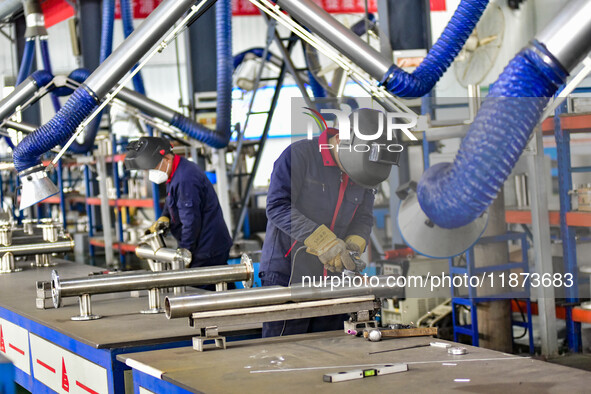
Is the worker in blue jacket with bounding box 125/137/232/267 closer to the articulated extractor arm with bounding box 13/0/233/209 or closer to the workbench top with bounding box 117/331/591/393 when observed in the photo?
the articulated extractor arm with bounding box 13/0/233/209

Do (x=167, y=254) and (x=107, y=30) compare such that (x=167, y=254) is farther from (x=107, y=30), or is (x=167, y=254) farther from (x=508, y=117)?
(x=107, y=30)

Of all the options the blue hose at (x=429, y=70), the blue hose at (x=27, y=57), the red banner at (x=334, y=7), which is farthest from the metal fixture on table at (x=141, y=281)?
the red banner at (x=334, y=7)

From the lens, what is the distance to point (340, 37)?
3.17 meters

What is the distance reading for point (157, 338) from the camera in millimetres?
2602

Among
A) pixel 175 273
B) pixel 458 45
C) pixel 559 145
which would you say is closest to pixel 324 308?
pixel 175 273

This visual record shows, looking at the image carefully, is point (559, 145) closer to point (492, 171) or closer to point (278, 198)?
point (278, 198)

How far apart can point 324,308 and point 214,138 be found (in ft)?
11.9

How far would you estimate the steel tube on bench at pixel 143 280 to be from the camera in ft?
9.97

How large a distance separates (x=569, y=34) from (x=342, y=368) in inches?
46.1

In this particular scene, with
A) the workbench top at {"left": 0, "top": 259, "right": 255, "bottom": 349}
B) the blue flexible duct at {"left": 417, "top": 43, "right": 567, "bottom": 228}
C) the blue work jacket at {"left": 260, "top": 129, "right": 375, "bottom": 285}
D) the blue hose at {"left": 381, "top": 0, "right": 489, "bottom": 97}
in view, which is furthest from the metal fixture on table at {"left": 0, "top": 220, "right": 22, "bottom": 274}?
the blue flexible duct at {"left": 417, "top": 43, "right": 567, "bottom": 228}

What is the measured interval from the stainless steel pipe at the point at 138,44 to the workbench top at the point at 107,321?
97 centimetres

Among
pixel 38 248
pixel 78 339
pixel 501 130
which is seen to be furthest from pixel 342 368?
pixel 38 248

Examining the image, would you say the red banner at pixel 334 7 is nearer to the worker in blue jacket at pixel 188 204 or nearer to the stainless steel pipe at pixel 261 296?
the worker in blue jacket at pixel 188 204

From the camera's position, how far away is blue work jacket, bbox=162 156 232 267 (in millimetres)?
4336
